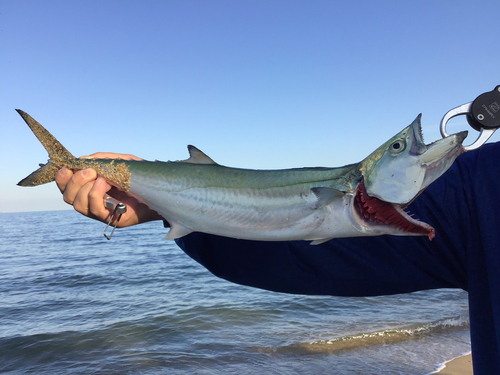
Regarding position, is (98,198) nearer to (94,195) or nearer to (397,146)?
(94,195)

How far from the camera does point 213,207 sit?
216 centimetres

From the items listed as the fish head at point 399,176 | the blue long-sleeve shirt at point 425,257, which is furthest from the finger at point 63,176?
the fish head at point 399,176

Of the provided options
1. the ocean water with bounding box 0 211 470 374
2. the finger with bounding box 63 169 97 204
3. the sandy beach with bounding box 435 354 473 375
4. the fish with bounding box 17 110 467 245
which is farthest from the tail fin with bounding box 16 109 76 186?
the sandy beach with bounding box 435 354 473 375

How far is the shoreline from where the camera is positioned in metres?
5.67

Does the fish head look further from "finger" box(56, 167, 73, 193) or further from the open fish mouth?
"finger" box(56, 167, 73, 193)

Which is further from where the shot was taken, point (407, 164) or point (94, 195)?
point (94, 195)

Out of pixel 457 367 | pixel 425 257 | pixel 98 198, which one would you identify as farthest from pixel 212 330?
pixel 425 257

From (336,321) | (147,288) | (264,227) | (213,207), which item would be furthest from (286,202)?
(147,288)

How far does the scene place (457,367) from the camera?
231 inches

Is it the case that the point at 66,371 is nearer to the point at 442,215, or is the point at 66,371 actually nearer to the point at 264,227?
the point at 264,227

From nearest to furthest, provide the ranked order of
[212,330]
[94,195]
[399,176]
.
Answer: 1. [399,176]
2. [94,195]
3. [212,330]

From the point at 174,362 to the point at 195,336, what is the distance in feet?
4.62

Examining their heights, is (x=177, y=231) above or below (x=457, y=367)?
above

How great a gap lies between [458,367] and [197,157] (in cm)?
628
